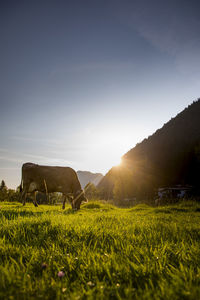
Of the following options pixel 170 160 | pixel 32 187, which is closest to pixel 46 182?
pixel 32 187

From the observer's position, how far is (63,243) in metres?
2.73

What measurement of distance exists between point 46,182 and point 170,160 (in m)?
55.7

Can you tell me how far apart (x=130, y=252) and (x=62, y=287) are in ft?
3.87

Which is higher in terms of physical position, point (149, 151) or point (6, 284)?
point (149, 151)

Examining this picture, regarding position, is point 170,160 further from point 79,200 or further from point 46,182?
point 46,182

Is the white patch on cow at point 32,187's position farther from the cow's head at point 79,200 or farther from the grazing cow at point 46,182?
the cow's head at point 79,200

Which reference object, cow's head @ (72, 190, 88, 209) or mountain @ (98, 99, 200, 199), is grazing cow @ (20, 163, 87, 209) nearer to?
cow's head @ (72, 190, 88, 209)

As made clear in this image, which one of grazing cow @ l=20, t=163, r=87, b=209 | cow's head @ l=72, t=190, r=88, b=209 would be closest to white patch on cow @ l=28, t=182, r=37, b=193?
grazing cow @ l=20, t=163, r=87, b=209

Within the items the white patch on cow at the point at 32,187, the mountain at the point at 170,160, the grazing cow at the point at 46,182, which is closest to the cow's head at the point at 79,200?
the grazing cow at the point at 46,182

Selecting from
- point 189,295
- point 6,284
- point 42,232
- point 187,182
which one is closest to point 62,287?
point 6,284

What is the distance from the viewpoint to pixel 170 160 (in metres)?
59.5

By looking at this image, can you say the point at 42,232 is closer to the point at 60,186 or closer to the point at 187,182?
the point at 60,186

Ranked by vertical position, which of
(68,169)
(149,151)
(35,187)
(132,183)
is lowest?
(132,183)

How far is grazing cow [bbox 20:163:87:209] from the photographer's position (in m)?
12.5
